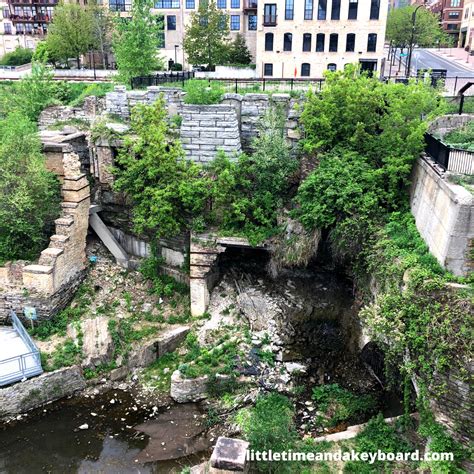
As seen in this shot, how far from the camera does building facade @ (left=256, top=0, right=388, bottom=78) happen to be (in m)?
31.4

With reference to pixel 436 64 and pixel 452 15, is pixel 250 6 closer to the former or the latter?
pixel 436 64

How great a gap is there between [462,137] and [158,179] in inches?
378

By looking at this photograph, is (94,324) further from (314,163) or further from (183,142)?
(314,163)

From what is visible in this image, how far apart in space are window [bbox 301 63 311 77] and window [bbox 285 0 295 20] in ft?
10.3

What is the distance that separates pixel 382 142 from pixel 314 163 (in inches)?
89.8

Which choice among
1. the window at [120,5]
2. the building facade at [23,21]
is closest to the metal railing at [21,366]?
the window at [120,5]

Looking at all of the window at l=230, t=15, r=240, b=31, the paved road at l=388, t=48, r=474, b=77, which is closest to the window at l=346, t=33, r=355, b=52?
the paved road at l=388, t=48, r=474, b=77

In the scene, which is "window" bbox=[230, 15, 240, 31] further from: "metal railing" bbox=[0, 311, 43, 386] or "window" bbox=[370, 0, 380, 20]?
"metal railing" bbox=[0, 311, 43, 386]

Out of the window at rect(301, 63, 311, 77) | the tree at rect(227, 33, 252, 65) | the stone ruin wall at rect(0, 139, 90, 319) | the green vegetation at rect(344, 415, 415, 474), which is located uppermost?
the tree at rect(227, 33, 252, 65)

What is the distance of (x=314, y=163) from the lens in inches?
618

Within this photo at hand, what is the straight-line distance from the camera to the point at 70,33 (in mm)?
35531

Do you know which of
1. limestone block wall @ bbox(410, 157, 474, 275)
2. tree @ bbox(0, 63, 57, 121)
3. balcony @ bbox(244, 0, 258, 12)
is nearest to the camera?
limestone block wall @ bbox(410, 157, 474, 275)

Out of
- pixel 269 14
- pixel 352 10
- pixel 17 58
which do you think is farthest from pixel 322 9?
pixel 17 58

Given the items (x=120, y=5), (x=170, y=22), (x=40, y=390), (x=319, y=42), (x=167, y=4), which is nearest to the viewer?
(x=40, y=390)
